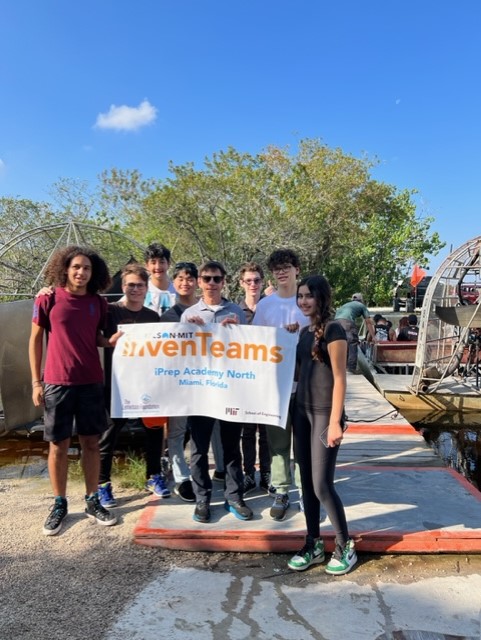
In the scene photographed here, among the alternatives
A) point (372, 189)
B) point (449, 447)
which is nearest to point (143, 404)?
point (449, 447)

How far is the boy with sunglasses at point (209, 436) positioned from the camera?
3658 millimetres

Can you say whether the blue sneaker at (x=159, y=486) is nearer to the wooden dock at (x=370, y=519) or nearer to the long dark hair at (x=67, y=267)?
the wooden dock at (x=370, y=519)

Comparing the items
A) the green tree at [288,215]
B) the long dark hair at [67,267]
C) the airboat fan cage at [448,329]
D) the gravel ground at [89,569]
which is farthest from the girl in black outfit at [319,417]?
the green tree at [288,215]

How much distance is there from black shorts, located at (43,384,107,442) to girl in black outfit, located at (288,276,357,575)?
148 centimetres

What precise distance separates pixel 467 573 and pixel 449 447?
18.6 feet

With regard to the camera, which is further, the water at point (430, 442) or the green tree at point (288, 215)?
the green tree at point (288, 215)

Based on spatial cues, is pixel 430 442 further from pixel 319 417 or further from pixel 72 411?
pixel 72 411

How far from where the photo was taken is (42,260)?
1016cm

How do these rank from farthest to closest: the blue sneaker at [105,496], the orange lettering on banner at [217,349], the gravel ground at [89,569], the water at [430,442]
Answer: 1. the water at [430,442]
2. the blue sneaker at [105,496]
3. the orange lettering on banner at [217,349]
4. the gravel ground at [89,569]

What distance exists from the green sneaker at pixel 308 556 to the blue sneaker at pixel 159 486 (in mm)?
1287

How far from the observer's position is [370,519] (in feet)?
12.4

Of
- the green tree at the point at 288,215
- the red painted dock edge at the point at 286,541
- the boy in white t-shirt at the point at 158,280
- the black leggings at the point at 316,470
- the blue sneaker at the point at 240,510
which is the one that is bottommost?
the red painted dock edge at the point at 286,541

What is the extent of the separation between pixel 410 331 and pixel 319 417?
12.9 metres

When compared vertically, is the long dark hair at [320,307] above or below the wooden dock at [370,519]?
above
